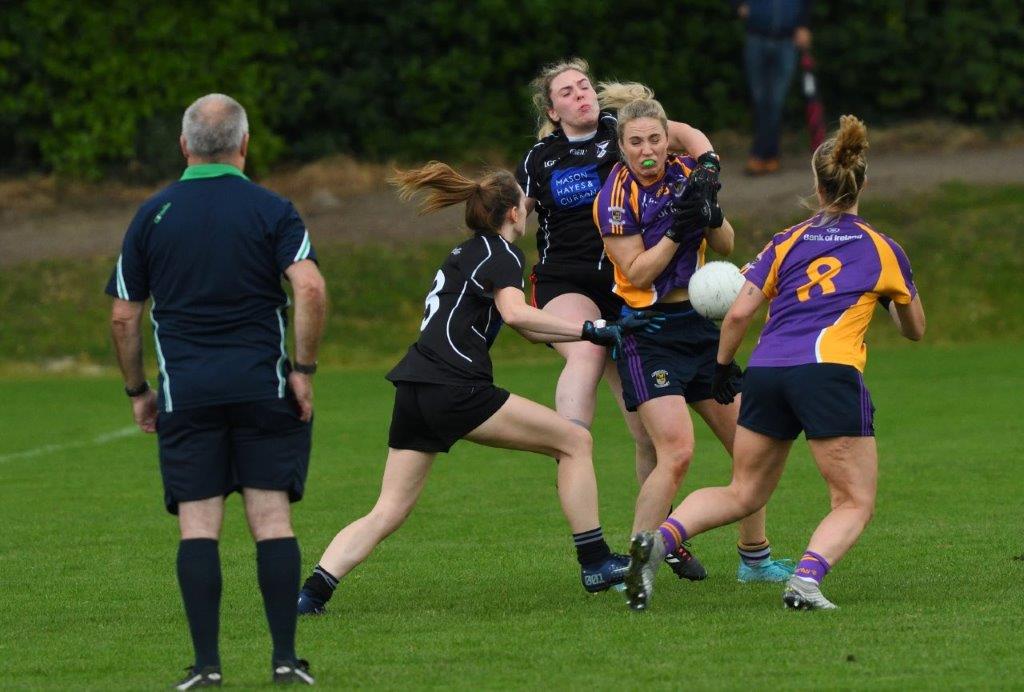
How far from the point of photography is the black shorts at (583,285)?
800 cm

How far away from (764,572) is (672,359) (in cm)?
97

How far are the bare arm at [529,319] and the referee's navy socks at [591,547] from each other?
2.76ft

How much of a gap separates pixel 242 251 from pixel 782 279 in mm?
2171

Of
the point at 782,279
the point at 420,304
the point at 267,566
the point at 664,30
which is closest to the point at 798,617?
the point at 782,279

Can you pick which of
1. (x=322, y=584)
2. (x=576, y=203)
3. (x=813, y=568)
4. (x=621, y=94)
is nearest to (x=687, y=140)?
(x=621, y=94)

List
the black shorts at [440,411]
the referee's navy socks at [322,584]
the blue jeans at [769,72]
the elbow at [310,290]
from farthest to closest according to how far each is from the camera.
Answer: the blue jeans at [769,72], the referee's navy socks at [322,584], the black shorts at [440,411], the elbow at [310,290]

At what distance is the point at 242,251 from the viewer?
216 inches

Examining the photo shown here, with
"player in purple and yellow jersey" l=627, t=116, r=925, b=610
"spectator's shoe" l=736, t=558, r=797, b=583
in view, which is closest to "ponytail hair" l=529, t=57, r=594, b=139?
"player in purple and yellow jersey" l=627, t=116, r=925, b=610

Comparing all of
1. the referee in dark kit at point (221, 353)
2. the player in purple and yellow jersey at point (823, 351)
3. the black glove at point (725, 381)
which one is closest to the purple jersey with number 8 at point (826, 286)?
the player in purple and yellow jersey at point (823, 351)

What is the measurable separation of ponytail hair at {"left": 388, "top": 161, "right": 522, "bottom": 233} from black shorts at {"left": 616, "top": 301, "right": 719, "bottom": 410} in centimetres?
76

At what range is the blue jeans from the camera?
19594 millimetres

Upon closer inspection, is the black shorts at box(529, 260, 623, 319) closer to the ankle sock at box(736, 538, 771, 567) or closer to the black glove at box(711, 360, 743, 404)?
the black glove at box(711, 360, 743, 404)

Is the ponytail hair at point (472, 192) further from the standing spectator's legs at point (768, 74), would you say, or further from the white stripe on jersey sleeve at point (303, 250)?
the standing spectator's legs at point (768, 74)

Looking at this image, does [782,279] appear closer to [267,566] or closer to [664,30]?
[267,566]
